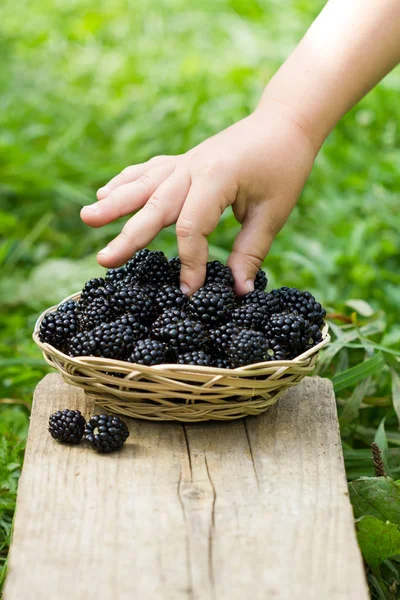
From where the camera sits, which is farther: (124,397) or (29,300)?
(29,300)

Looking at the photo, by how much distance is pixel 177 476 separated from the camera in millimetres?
1591

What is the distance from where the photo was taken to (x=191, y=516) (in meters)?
1.46

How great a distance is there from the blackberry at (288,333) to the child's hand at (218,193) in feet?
0.81

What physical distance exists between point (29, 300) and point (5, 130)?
164cm

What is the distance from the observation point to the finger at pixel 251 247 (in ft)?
6.58

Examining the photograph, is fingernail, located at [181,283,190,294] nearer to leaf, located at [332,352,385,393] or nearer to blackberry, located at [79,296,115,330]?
blackberry, located at [79,296,115,330]

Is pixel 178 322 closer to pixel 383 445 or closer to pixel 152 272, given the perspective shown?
pixel 152 272

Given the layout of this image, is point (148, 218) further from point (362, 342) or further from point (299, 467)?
point (362, 342)

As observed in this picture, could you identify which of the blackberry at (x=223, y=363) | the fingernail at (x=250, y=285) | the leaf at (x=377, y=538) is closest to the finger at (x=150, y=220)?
the fingernail at (x=250, y=285)

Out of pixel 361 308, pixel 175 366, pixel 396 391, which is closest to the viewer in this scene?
pixel 175 366

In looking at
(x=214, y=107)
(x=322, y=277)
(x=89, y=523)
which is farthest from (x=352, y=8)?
(x=214, y=107)

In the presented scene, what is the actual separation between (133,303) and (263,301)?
30 centimetres

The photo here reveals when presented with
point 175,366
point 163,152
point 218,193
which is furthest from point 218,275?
point 163,152

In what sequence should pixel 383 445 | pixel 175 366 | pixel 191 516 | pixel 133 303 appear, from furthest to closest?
pixel 383 445
pixel 133 303
pixel 175 366
pixel 191 516
